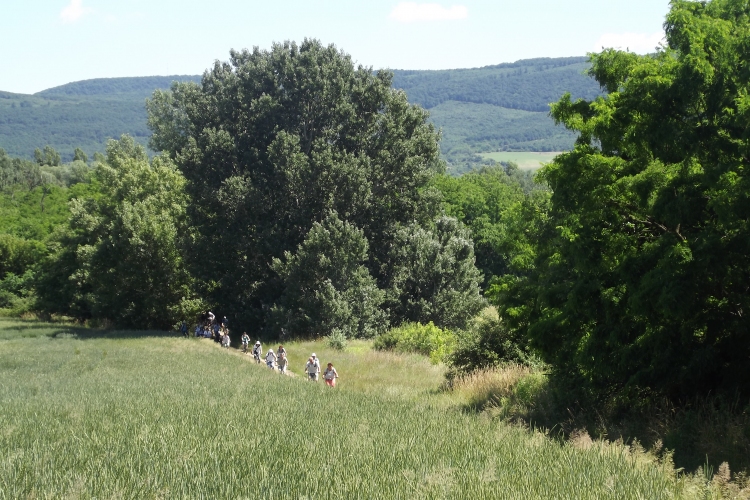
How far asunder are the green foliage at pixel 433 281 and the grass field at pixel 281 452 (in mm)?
27509

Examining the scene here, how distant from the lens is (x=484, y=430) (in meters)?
10.4

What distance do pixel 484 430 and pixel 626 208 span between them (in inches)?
273

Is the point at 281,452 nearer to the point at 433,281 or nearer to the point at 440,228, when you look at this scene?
the point at 433,281

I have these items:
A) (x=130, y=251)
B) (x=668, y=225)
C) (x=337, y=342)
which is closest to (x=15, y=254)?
(x=130, y=251)

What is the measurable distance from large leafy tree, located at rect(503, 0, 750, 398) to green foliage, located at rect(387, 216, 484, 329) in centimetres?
2796

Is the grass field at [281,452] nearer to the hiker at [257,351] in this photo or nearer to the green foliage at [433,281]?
the hiker at [257,351]

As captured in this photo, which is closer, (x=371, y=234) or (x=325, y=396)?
(x=325, y=396)

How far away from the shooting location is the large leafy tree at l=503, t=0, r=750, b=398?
12.1 metres

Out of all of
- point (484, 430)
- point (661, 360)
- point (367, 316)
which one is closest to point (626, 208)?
point (661, 360)

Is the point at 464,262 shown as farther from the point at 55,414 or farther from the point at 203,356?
the point at 55,414

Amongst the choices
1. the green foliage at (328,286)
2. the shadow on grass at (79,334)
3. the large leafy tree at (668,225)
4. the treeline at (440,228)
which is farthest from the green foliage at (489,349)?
the shadow on grass at (79,334)

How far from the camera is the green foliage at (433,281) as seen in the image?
44.5 metres

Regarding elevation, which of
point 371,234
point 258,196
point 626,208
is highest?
point 626,208

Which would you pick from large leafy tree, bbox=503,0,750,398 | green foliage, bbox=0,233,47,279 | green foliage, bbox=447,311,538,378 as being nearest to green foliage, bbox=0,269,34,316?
green foliage, bbox=0,233,47,279
